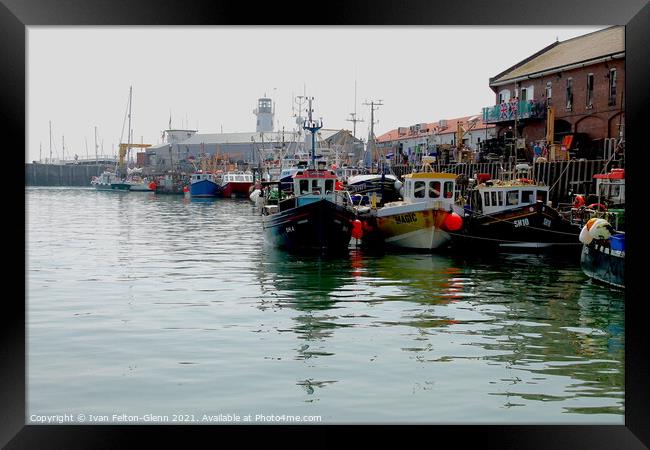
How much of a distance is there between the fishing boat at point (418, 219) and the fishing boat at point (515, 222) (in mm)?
725

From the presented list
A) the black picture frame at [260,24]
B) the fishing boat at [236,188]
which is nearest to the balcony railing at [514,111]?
the black picture frame at [260,24]

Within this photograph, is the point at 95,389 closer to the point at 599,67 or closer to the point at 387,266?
the point at 387,266

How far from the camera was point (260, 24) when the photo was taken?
538 centimetres

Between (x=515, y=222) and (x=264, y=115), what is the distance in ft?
287

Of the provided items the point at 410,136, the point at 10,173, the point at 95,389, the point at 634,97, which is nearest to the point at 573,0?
the point at 634,97

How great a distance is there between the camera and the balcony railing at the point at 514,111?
36531 millimetres

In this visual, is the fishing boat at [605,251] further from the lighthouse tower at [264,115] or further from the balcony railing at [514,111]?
the lighthouse tower at [264,115]

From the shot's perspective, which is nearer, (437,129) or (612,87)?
(612,87)

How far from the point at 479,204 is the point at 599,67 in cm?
1030

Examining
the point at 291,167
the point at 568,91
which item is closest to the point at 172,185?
the point at 291,167

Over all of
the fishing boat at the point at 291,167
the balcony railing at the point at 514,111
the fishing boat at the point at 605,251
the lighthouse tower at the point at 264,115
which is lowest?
the fishing boat at the point at 605,251

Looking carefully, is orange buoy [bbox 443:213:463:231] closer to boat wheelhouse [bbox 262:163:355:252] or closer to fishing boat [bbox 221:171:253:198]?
boat wheelhouse [bbox 262:163:355:252]

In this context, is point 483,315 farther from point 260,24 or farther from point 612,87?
point 612,87

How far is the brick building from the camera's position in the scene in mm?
31750
